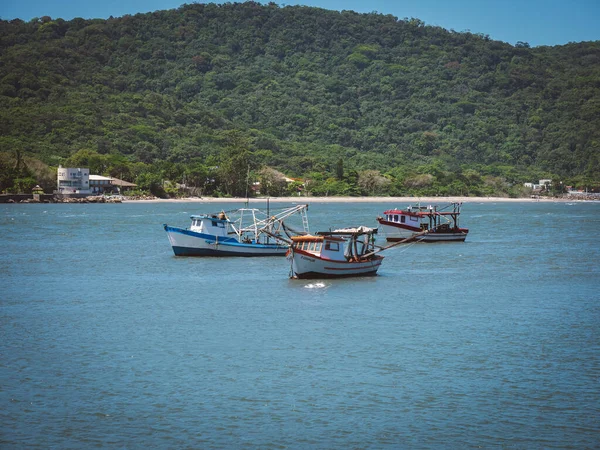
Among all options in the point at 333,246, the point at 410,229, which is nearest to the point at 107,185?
the point at 410,229

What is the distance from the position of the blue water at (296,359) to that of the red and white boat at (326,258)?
0.77 meters

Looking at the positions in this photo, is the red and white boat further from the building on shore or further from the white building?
the building on shore

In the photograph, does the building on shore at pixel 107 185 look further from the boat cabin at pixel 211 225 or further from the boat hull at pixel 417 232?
the boat cabin at pixel 211 225

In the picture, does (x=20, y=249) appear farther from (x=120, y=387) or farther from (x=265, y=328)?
(x=120, y=387)

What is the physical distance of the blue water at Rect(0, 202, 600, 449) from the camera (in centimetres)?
2131

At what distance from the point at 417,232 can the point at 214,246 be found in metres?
23.2

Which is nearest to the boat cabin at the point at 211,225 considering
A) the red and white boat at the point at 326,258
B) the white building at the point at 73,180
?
the red and white boat at the point at 326,258

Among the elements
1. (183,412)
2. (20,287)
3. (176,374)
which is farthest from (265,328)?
(20,287)

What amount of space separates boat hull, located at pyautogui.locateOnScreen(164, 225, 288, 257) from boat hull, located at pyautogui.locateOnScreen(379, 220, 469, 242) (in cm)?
1685

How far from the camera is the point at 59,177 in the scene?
6826 inches

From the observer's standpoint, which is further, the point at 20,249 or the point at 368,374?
the point at 20,249

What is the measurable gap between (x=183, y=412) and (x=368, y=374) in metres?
6.52

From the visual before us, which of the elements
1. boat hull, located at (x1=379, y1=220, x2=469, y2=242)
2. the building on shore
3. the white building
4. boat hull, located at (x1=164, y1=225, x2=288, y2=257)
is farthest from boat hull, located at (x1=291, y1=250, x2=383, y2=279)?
the building on shore

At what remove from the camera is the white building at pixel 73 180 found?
17262 centimetres
